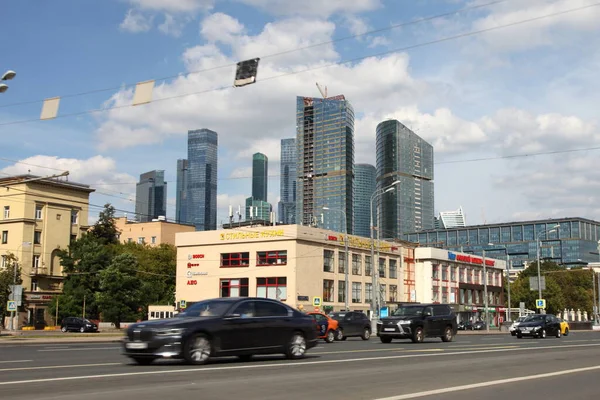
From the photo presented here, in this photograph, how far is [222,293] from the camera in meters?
73.8

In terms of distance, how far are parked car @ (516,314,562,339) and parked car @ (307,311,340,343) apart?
1107 cm

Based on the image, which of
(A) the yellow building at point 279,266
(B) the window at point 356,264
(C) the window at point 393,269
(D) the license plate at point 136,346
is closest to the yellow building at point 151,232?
(A) the yellow building at point 279,266

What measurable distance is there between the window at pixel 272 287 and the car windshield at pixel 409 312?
40.7 m

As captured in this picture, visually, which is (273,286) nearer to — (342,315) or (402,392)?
(342,315)

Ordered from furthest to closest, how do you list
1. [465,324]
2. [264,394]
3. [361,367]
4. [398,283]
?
[398,283] → [465,324] → [361,367] → [264,394]

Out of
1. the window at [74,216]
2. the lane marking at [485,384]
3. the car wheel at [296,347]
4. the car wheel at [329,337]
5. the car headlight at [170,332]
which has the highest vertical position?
the window at [74,216]

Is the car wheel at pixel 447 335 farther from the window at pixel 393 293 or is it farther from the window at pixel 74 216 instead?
the window at pixel 74 216

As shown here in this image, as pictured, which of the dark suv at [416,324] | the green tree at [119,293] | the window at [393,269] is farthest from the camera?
the window at [393,269]

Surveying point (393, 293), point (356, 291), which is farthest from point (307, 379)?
point (393, 293)

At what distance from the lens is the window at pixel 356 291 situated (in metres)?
75.0

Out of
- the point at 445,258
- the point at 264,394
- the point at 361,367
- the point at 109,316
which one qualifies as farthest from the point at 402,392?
the point at 445,258

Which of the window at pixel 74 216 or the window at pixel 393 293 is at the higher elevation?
the window at pixel 74 216

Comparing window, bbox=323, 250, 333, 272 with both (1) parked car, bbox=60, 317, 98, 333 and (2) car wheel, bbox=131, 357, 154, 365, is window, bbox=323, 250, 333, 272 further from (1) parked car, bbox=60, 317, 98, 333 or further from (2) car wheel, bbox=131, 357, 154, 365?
(2) car wheel, bbox=131, 357, 154, 365

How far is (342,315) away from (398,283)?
49618 mm
